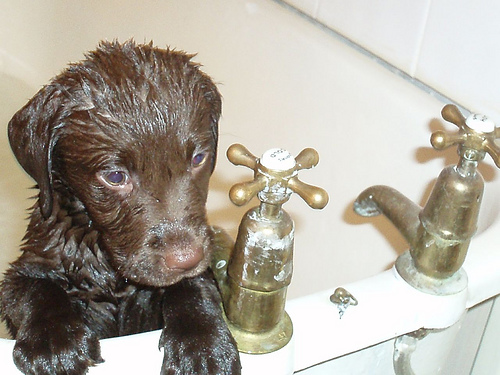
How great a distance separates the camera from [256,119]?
91.4 inches

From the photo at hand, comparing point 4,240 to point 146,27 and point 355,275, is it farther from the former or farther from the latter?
point 355,275

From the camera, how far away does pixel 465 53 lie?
1.81 m

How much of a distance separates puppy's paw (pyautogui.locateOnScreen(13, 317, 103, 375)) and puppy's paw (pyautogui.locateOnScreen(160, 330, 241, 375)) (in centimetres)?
12

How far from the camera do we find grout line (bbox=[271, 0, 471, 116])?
190 cm

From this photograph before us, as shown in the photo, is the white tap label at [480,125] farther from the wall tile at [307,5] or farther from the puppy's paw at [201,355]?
the wall tile at [307,5]

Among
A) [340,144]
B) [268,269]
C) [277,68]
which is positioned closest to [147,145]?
[268,269]

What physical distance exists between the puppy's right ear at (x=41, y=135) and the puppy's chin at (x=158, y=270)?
0.21 m

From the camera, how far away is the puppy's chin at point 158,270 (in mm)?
1278

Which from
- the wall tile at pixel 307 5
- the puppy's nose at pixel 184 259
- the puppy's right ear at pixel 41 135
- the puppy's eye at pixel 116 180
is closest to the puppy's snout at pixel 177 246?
the puppy's nose at pixel 184 259

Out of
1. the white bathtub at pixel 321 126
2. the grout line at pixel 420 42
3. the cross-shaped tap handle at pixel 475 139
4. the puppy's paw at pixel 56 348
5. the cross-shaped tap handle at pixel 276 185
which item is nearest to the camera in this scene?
the cross-shaped tap handle at pixel 276 185

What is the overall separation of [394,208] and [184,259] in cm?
43

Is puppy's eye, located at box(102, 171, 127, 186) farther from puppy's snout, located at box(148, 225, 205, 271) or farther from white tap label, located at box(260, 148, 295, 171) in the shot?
white tap label, located at box(260, 148, 295, 171)

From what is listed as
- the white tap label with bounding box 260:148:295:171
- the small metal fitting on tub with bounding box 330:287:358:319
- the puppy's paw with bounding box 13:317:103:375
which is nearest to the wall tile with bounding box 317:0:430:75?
the small metal fitting on tub with bounding box 330:287:358:319

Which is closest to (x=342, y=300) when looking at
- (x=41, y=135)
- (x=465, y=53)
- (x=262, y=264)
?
(x=262, y=264)
